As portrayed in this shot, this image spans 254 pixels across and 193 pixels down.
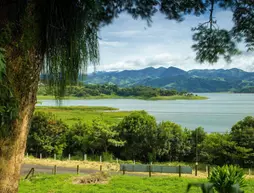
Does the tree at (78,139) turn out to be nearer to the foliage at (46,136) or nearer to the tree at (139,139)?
the foliage at (46,136)

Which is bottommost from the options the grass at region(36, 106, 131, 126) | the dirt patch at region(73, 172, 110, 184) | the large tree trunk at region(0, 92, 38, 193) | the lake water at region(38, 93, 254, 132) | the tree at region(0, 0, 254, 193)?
the lake water at region(38, 93, 254, 132)

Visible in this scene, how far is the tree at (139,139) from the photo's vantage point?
2270cm

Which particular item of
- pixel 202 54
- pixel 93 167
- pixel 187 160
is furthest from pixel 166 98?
pixel 202 54

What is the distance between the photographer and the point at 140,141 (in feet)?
75.9

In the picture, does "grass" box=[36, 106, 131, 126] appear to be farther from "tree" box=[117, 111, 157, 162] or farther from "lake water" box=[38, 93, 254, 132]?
"lake water" box=[38, 93, 254, 132]

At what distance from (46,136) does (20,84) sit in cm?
2386

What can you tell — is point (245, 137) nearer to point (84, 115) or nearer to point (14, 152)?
point (14, 152)

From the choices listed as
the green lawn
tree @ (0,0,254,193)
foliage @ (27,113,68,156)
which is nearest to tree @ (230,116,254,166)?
the green lawn

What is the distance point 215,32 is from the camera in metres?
2.20

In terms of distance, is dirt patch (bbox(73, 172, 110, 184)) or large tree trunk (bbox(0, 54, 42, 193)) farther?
dirt patch (bbox(73, 172, 110, 184))

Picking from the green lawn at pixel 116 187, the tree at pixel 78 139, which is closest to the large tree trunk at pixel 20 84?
the green lawn at pixel 116 187

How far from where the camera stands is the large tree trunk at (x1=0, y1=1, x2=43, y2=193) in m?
1.23

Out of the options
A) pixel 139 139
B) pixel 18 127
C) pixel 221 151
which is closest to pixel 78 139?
pixel 139 139

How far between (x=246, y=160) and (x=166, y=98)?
Answer: 305 feet
